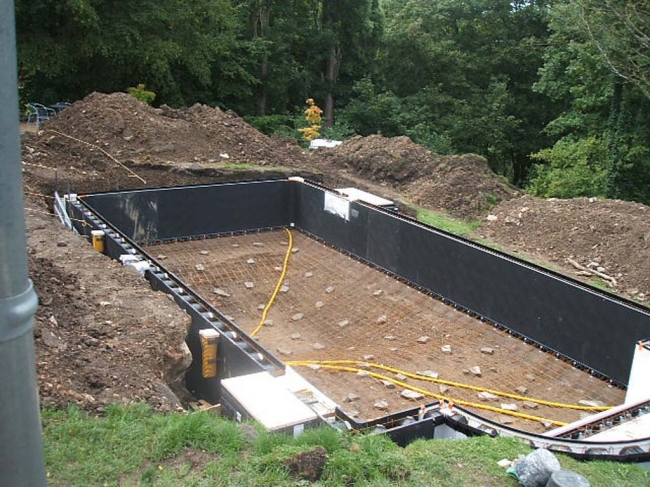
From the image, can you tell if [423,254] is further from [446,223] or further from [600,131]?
[600,131]

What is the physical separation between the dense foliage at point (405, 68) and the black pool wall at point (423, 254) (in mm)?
7821

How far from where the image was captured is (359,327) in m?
10.3

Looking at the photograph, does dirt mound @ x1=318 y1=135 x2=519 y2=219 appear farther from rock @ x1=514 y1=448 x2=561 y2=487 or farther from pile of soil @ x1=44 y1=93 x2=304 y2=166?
rock @ x1=514 y1=448 x2=561 y2=487

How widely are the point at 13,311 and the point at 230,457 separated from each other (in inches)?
107

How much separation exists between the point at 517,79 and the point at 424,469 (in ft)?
79.0

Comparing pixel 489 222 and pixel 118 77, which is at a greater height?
pixel 118 77

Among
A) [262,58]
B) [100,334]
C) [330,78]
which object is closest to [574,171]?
[330,78]

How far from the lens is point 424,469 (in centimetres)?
453

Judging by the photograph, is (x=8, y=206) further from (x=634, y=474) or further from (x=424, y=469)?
(x=634, y=474)

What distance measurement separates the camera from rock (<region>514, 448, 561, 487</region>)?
14.1 ft

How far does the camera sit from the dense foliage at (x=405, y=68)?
62.2ft

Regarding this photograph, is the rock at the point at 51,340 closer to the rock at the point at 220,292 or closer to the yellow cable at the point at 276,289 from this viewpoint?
the yellow cable at the point at 276,289

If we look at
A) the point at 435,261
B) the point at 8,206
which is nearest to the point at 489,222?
the point at 435,261

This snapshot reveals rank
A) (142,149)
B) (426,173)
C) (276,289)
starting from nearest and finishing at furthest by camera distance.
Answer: (276,289)
(426,173)
(142,149)
